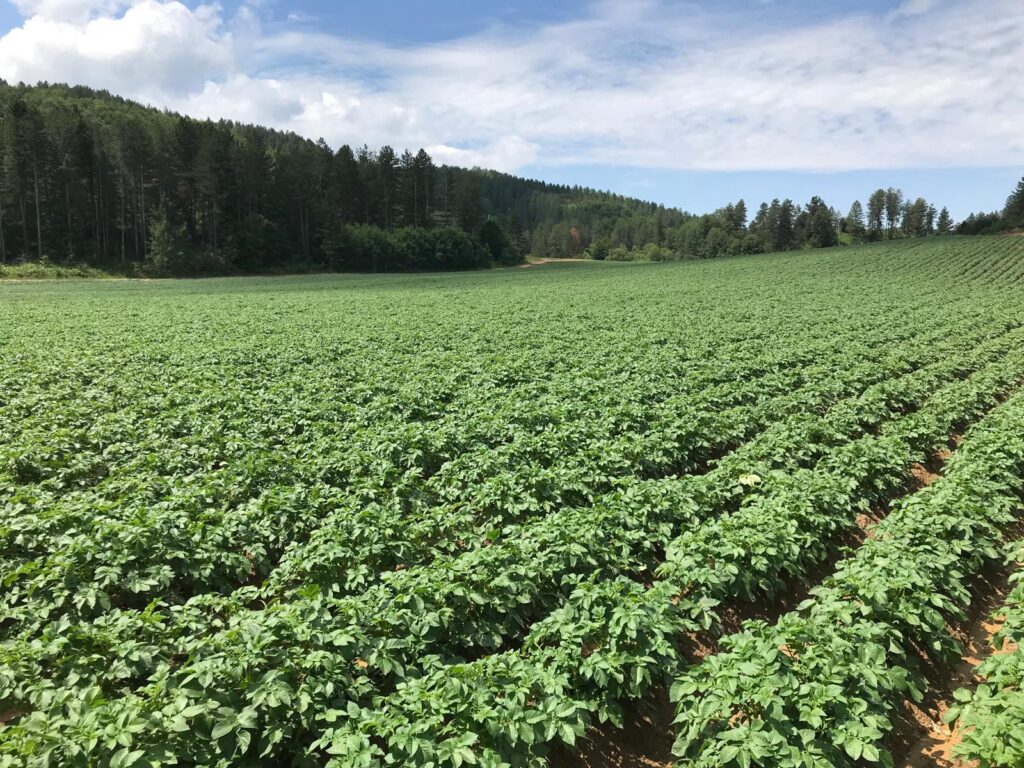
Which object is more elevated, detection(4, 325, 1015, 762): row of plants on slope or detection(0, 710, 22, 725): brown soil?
detection(4, 325, 1015, 762): row of plants on slope

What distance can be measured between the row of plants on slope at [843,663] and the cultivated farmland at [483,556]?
34 mm

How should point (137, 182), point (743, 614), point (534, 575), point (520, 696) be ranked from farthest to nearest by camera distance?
point (137, 182)
point (743, 614)
point (534, 575)
point (520, 696)

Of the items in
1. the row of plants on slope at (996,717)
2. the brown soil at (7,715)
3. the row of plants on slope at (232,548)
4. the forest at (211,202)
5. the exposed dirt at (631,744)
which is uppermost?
the forest at (211,202)

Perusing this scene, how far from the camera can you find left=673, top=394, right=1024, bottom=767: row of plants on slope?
13.4ft

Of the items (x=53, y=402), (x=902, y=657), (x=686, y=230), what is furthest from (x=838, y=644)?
(x=686, y=230)

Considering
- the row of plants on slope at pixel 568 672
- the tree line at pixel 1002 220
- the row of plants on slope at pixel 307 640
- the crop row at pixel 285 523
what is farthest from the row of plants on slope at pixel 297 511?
the tree line at pixel 1002 220

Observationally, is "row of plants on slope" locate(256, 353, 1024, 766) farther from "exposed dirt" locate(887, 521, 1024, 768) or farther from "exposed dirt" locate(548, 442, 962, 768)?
"exposed dirt" locate(887, 521, 1024, 768)

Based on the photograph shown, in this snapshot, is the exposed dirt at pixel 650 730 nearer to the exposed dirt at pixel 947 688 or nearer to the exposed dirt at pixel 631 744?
the exposed dirt at pixel 631 744

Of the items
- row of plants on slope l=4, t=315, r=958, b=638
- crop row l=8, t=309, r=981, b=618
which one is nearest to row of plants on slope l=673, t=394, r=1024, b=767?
row of plants on slope l=4, t=315, r=958, b=638

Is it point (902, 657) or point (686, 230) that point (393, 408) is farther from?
point (686, 230)

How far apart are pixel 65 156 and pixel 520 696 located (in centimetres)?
8455

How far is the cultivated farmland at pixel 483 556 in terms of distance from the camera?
4.20 m

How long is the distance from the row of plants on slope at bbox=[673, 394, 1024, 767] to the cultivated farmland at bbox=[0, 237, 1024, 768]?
0.11 ft

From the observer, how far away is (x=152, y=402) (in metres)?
12.4
